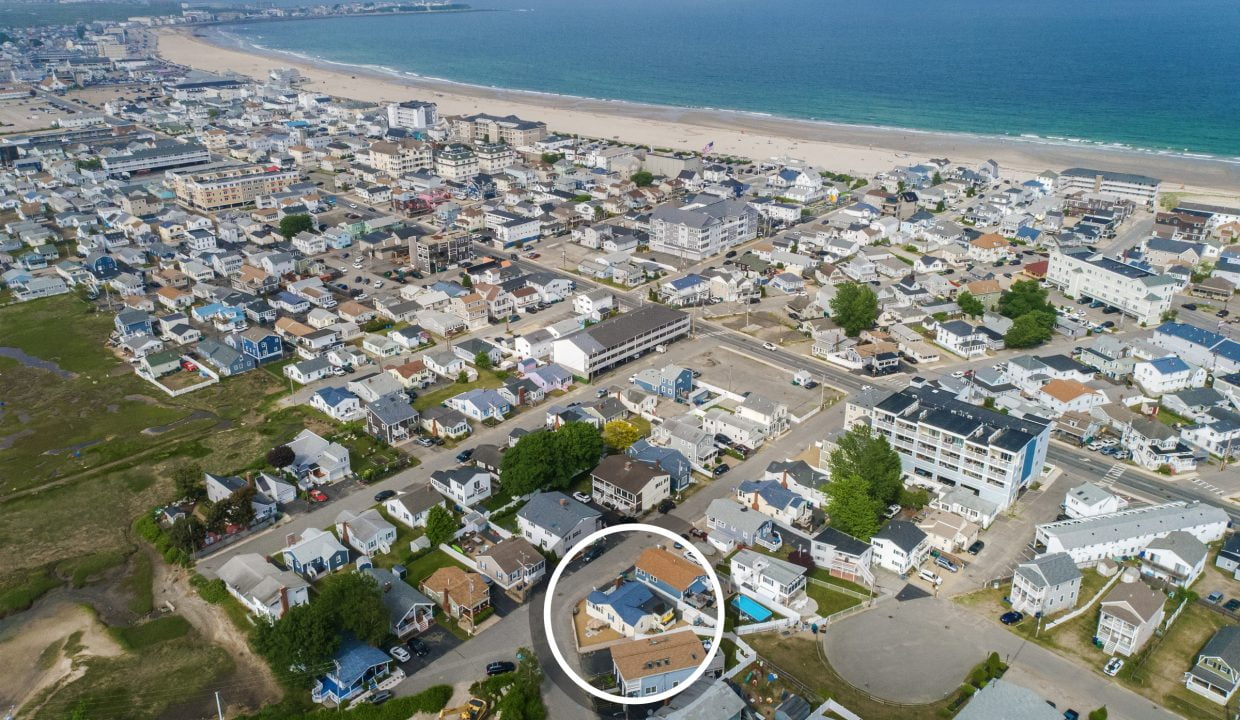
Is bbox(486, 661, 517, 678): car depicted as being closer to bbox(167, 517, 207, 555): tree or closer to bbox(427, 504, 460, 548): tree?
bbox(427, 504, 460, 548): tree

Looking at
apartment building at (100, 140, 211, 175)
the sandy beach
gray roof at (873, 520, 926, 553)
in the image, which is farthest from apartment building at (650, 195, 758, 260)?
apartment building at (100, 140, 211, 175)

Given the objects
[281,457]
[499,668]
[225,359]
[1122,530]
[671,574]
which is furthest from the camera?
[225,359]

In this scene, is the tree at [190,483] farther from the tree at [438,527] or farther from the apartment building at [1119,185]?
the apartment building at [1119,185]

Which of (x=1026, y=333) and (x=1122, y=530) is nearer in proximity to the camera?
(x=1122, y=530)

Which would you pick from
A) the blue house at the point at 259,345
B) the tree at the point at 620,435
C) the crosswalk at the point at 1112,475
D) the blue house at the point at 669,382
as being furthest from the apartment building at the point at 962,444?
the blue house at the point at 259,345

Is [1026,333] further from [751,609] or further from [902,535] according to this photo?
[751,609]

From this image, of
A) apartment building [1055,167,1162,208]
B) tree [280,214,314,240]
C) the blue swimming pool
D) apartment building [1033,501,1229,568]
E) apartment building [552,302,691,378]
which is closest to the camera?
the blue swimming pool

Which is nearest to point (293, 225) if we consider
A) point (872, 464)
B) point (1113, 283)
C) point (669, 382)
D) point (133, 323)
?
point (133, 323)

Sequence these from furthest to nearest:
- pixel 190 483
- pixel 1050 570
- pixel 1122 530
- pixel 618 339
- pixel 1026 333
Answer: pixel 1026 333 < pixel 618 339 < pixel 190 483 < pixel 1122 530 < pixel 1050 570
